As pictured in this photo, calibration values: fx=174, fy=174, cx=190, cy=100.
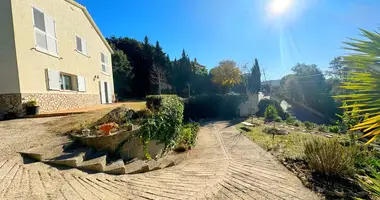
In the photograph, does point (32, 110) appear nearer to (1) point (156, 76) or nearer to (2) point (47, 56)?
(2) point (47, 56)

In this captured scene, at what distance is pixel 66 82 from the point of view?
1038 cm

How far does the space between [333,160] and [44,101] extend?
10.9 m

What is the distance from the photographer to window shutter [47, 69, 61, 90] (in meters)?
8.52

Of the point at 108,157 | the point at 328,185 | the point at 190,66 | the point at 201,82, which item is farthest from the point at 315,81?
the point at 108,157

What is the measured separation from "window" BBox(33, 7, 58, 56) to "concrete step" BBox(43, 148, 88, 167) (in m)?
6.89

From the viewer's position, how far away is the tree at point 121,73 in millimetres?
24562

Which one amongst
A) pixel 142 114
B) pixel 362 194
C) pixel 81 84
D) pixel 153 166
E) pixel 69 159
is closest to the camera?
pixel 362 194

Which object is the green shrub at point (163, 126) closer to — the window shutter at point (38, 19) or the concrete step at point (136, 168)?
the concrete step at point (136, 168)

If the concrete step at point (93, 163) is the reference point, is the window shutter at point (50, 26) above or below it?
above

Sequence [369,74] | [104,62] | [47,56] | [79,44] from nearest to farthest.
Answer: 1. [369,74]
2. [47,56]
3. [79,44]
4. [104,62]

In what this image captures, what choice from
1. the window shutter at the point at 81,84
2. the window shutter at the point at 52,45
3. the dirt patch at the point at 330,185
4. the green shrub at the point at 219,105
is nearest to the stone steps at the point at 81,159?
the dirt patch at the point at 330,185

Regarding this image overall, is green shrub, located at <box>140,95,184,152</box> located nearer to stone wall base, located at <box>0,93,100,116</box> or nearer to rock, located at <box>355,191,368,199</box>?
rock, located at <box>355,191,368,199</box>

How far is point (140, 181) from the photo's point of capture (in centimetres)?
308

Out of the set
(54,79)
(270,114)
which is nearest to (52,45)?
(54,79)
